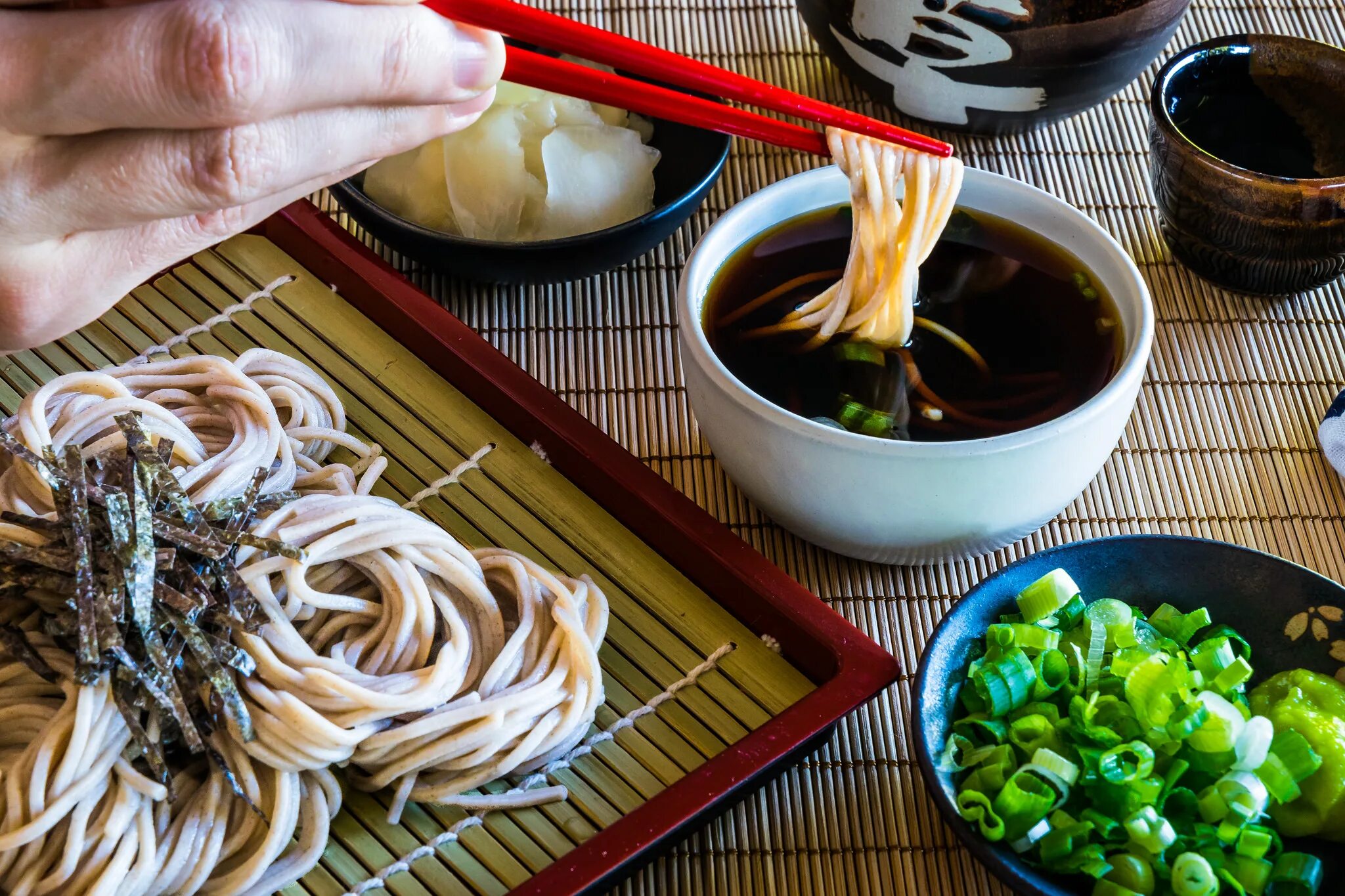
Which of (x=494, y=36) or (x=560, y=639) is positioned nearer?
(x=494, y=36)

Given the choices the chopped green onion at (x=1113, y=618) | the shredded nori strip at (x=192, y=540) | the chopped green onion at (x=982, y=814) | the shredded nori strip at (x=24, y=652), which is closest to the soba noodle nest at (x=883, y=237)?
the chopped green onion at (x=1113, y=618)

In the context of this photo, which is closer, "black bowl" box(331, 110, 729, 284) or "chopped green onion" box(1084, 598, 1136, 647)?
"chopped green onion" box(1084, 598, 1136, 647)

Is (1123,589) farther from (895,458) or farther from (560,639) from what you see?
(560,639)

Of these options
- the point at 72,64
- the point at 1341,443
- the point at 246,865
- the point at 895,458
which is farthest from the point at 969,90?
the point at 246,865

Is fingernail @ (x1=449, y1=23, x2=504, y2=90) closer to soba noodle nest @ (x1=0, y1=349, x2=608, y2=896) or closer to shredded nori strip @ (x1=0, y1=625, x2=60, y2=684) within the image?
soba noodle nest @ (x1=0, y1=349, x2=608, y2=896)

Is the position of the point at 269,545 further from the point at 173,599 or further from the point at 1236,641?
the point at 1236,641

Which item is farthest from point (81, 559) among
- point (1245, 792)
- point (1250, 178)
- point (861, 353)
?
point (1250, 178)

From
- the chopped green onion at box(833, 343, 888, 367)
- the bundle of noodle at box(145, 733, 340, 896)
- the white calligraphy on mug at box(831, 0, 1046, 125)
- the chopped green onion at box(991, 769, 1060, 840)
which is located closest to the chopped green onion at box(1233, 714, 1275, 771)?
the chopped green onion at box(991, 769, 1060, 840)
